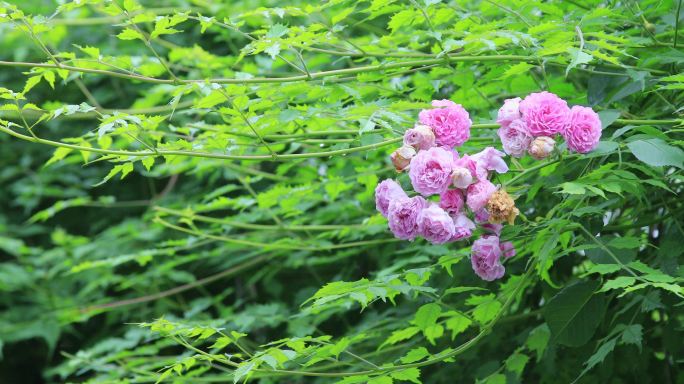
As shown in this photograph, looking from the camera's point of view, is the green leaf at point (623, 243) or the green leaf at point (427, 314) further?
the green leaf at point (427, 314)

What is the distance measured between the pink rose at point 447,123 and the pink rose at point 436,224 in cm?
14

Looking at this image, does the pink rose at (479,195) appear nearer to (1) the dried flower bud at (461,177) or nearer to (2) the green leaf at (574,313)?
(1) the dried flower bud at (461,177)

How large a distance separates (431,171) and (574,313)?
432 millimetres

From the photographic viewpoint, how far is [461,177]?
4.98 feet

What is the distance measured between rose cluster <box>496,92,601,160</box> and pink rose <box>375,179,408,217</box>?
22cm

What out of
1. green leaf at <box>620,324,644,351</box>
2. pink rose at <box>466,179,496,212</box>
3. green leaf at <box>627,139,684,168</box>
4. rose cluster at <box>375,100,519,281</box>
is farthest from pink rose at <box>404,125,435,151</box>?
green leaf at <box>620,324,644,351</box>

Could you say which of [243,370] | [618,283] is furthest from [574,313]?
[243,370]

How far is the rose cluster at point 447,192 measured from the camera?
152 centimetres

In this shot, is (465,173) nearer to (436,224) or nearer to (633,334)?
(436,224)

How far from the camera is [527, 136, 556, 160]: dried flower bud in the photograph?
1556 mm

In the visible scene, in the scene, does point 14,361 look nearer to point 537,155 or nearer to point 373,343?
point 373,343

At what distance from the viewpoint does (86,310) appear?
3.54 meters

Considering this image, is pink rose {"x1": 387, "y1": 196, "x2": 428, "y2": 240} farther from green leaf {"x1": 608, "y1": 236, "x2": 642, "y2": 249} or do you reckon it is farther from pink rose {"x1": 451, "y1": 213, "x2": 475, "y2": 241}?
green leaf {"x1": 608, "y1": 236, "x2": 642, "y2": 249}

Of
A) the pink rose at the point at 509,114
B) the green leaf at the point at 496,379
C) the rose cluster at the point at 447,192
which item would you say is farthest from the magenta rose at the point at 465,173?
the green leaf at the point at 496,379
